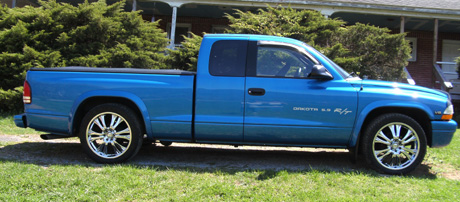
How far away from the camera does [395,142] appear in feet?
14.0

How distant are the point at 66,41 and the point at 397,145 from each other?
26.5 feet

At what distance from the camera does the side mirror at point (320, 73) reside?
4.15 metres

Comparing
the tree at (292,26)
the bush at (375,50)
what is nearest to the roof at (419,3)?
the bush at (375,50)

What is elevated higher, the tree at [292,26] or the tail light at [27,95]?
the tree at [292,26]

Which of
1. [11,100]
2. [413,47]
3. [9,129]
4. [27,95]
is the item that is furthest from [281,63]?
[413,47]

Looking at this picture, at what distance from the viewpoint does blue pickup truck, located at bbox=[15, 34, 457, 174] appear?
4.23 meters

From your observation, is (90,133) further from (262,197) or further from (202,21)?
(202,21)

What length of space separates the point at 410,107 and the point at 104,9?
8.10 m

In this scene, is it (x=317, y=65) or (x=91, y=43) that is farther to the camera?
(x=91, y=43)

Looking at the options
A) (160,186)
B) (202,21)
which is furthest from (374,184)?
(202,21)

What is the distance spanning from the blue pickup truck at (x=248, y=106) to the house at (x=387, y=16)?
7624 mm

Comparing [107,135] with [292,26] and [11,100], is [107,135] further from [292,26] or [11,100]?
[292,26]

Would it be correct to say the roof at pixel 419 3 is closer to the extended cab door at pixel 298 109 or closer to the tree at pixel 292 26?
the tree at pixel 292 26

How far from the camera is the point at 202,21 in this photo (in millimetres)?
16109
